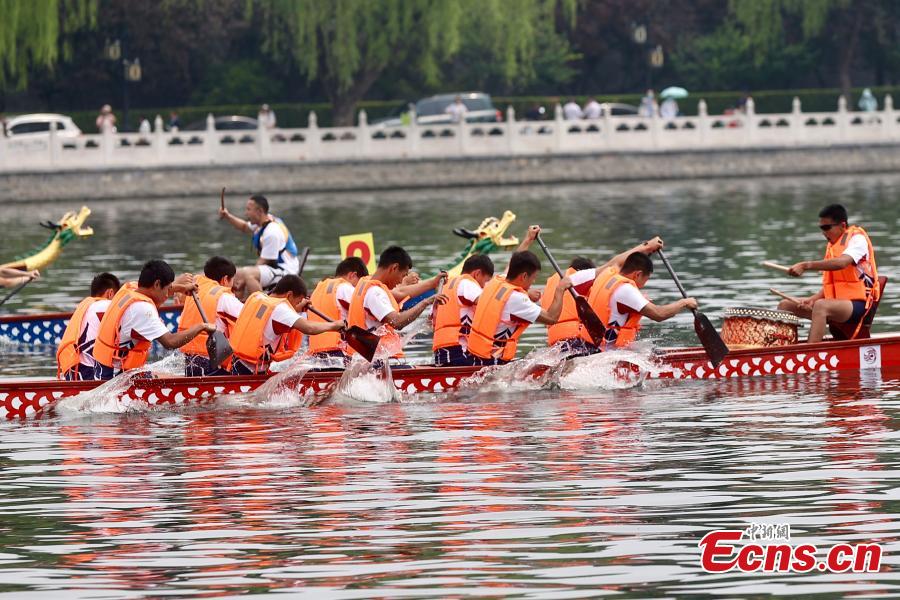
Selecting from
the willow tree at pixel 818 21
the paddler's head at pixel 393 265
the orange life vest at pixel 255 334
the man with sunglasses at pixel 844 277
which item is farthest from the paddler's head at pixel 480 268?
the willow tree at pixel 818 21

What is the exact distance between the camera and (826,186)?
172 ft

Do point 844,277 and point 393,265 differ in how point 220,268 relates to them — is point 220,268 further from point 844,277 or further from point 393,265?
point 844,277

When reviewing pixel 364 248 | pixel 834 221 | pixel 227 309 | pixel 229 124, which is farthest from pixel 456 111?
pixel 227 309

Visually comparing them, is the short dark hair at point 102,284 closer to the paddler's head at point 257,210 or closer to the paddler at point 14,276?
the paddler at point 14,276

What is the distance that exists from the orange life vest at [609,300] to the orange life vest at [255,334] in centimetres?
286

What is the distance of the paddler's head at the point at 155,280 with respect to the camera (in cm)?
1814

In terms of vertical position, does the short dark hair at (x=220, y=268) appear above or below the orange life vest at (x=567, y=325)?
above

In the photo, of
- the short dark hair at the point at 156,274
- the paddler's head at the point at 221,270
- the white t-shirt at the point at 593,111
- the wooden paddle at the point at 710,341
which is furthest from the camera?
the white t-shirt at the point at 593,111

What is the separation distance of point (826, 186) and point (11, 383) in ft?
119

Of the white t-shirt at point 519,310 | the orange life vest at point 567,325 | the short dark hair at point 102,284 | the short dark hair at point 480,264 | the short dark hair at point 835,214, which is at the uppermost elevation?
the short dark hair at point 835,214

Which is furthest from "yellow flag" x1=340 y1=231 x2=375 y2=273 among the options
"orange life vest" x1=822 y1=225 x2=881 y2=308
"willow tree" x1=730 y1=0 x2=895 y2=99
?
"willow tree" x1=730 y1=0 x2=895 y2=99

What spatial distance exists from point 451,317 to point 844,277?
12.5ft

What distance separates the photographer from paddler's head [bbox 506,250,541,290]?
19219 millimetres

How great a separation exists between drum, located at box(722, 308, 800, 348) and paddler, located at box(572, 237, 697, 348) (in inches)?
39.1
